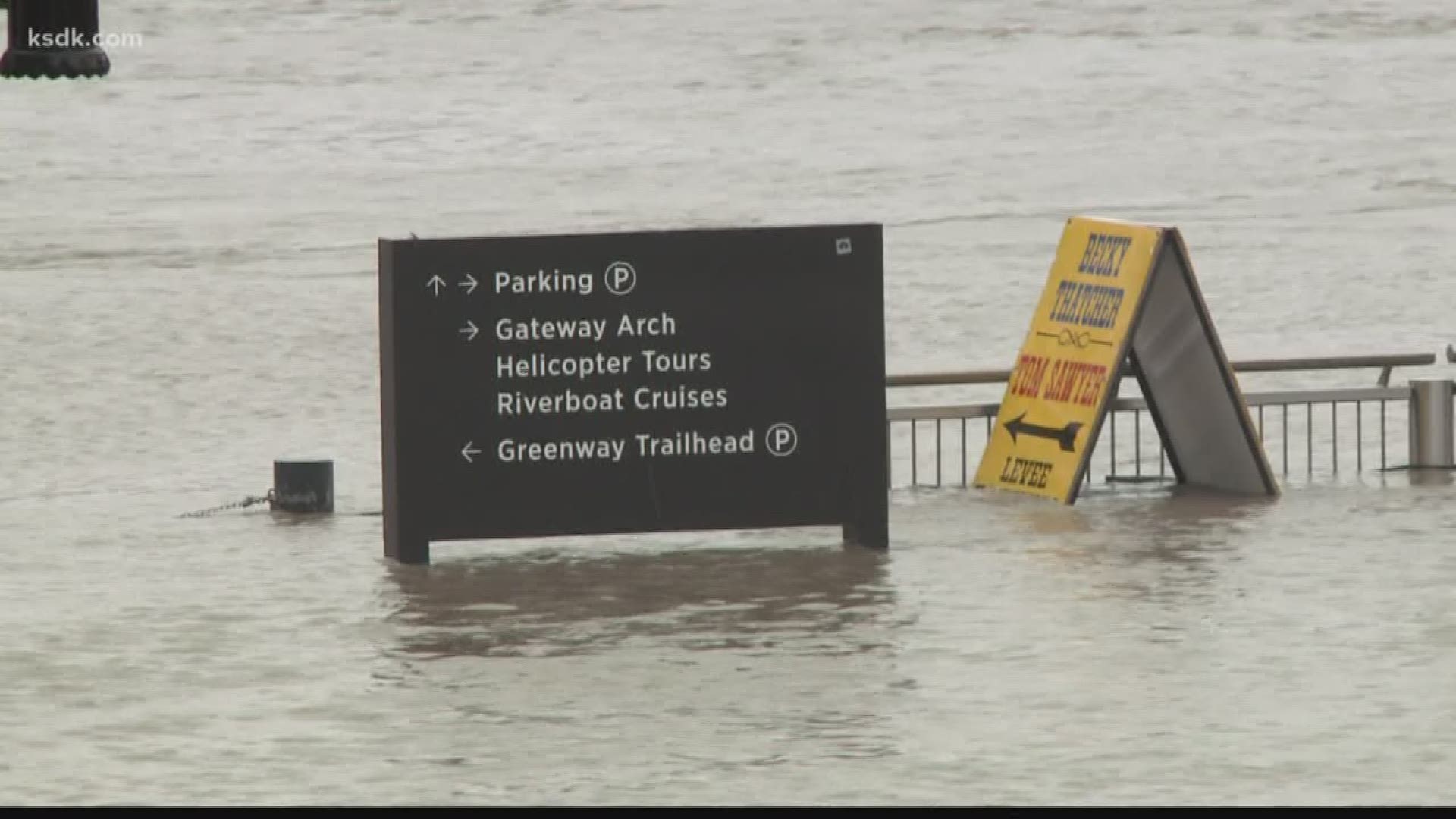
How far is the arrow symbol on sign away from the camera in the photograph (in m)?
17.3

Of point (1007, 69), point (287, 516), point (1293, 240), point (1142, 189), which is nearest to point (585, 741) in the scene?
point (287, 516)

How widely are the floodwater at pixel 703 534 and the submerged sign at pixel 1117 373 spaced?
0.28 meters

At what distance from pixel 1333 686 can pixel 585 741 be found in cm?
253

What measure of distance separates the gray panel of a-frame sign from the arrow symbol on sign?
0.47 m

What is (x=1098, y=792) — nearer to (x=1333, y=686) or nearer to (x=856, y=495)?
(x=1333, y=686)

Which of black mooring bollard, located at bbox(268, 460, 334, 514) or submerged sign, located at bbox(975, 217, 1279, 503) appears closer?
submerged sign, located at bbox(975, 217, 1279, 503)

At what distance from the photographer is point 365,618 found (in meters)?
13.9

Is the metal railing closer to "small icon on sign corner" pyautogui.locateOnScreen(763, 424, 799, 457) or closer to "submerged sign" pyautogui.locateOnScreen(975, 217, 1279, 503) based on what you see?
"submerged sign" pyautogui.locateOnScreen(975, 217, 1279, 503)

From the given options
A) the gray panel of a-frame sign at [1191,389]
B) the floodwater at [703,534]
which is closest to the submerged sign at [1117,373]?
the gray panel of a-frame sign at [1191,389]

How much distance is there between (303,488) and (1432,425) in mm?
5495

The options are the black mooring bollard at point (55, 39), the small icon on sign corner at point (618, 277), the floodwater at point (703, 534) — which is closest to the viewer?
the black mooring bollard at point (55, 39)

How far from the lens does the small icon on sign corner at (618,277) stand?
15672 millimetres

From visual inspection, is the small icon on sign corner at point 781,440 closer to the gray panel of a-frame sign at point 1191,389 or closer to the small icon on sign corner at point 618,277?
the small icon on sign corner at point 618,277

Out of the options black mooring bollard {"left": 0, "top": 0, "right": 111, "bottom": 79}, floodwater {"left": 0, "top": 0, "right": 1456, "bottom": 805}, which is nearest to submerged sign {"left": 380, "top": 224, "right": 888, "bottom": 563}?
floodwater {"left": 0, "top": 0, "right": 1456, "bottom": 805}
